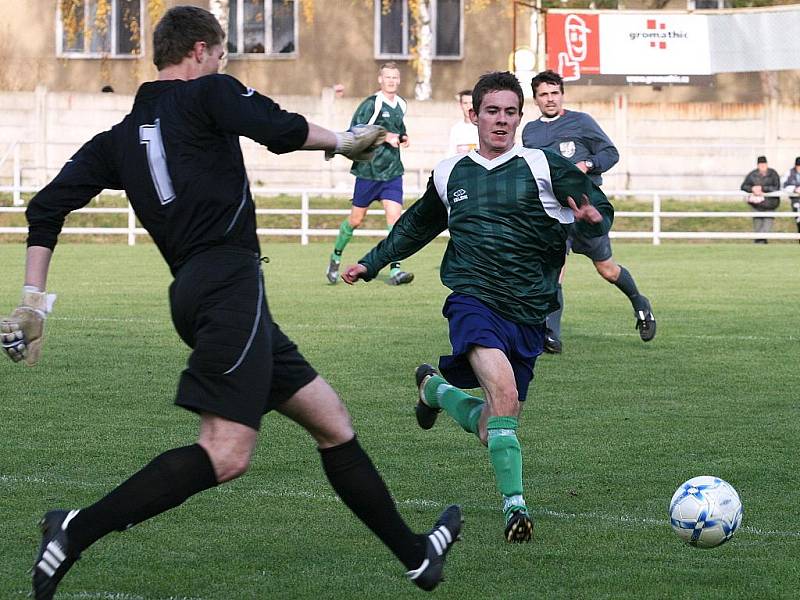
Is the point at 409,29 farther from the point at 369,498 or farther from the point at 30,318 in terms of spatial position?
the point at 369,498

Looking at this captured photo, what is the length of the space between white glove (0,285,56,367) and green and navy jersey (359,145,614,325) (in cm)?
196

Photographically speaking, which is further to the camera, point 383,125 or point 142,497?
point 383,125

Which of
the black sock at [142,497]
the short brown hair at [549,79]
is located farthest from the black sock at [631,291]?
the black sock at [142,497]

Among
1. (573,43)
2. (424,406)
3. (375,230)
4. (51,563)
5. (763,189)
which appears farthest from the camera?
(573,43)

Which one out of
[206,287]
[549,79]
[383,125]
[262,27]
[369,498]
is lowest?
[369,498]

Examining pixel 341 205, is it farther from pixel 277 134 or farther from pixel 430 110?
pixel 277 134

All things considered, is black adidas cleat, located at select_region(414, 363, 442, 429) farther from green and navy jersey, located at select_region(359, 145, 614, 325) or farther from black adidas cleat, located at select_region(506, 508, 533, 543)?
black adidas cleat, located at select_region(506, 508, 533, 543)

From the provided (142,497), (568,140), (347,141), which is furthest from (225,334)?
(568,140)

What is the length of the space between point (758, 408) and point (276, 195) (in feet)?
73.9

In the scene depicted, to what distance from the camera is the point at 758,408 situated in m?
8.79

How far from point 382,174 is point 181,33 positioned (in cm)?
1219

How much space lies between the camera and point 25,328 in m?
4.97

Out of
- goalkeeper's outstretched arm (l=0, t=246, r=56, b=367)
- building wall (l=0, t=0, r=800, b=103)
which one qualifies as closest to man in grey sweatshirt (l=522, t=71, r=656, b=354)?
goalkeeper's outstretched arm (l=0, t=246, r=56, b=367)

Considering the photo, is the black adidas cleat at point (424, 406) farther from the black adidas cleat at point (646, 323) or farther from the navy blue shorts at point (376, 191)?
the navy blue shorts at point (376, 191)
